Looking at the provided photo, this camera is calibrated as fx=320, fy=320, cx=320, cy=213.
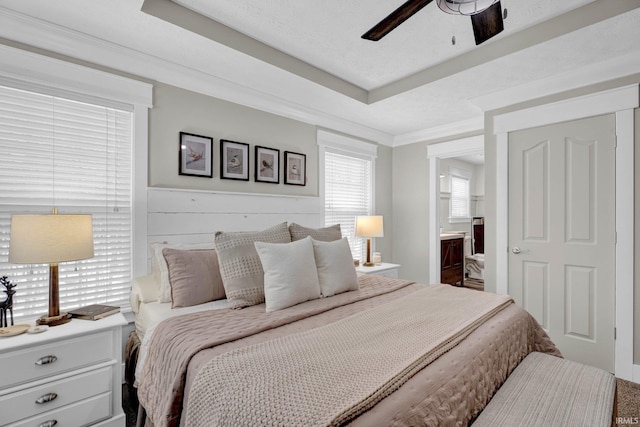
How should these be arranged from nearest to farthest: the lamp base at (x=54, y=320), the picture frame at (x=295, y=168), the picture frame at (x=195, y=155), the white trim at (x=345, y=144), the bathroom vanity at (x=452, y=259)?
1. the lamp base at (x=54, y=320)
2. the picture frame at (x=195, y=155)
3. the picture frame at (x=295, y=168)
4. the white trim at (x=345, y=144)
5. the bathroom vanity at (x=452, y=259)

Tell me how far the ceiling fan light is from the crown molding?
183 cm

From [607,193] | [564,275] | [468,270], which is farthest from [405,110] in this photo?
[468,270]

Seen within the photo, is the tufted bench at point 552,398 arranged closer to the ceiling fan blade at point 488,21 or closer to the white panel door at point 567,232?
the white panel door at point 567,232

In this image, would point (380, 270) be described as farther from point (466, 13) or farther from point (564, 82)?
point (466, 13)

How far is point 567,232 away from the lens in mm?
2736

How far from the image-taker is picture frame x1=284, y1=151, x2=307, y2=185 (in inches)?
128

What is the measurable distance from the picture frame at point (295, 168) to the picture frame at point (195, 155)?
801mm

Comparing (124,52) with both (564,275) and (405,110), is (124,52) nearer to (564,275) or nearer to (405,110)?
(405,110)

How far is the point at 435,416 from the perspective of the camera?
0.98m

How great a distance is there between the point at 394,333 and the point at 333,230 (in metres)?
1.34

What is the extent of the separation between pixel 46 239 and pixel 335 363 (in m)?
1.52

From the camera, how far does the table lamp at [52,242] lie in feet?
5.06

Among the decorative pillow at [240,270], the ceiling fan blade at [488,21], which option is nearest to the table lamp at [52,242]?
the decorative pillow at [240,270]

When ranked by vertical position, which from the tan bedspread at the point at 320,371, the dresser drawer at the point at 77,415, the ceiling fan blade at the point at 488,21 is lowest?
the dresser drawer at the point at 77,415
